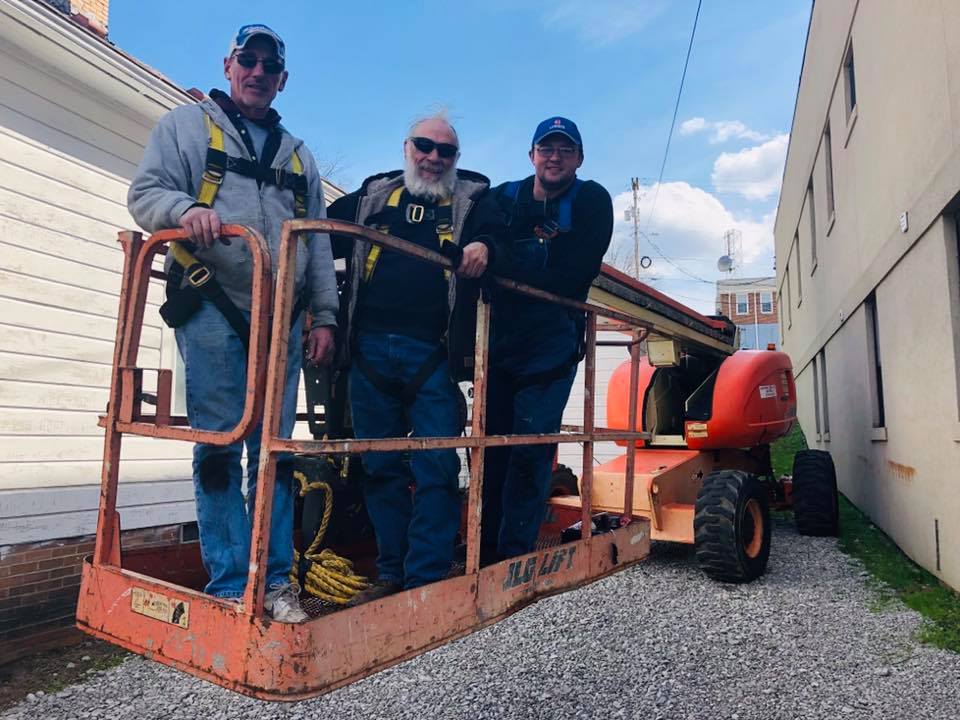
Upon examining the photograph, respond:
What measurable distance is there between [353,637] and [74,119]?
16.3ft

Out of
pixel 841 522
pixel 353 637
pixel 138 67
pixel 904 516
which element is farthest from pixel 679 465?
pixel 138 67

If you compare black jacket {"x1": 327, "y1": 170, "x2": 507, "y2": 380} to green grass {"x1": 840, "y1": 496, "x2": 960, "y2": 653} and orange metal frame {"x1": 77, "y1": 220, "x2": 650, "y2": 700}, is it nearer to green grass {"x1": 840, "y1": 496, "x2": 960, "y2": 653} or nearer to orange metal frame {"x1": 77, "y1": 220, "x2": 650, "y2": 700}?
orange metal frame {"x1": 77, "y1": 220, "x2": 650, "y2": 700}

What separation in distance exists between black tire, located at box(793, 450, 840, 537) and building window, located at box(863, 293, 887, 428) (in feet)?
3.03

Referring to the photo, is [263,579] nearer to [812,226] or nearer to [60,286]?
[60,286]

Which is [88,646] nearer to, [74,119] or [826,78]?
[74,119]

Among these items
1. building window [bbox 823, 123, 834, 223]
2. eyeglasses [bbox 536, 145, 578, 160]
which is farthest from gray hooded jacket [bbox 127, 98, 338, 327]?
building window [bbox 823, 123, 834, 223]

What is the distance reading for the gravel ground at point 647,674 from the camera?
13.0ft

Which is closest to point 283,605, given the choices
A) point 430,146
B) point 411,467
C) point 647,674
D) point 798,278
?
point 411,467

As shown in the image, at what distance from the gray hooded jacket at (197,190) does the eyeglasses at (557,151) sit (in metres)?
1.19

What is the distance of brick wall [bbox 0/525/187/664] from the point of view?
4.88m

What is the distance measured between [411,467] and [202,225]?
1.22 meters

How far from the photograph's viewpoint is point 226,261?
8.25 ft

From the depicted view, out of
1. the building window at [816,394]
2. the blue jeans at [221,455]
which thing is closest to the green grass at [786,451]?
the building window at [816,394]

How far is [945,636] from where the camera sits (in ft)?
15.3
